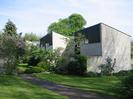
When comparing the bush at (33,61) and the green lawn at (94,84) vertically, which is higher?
the bush at (33,61)

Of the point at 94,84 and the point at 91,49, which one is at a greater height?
the point at 91,49

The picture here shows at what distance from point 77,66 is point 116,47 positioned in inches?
292

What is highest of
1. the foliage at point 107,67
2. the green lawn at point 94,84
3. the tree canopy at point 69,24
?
the tree canopy at point 69,24

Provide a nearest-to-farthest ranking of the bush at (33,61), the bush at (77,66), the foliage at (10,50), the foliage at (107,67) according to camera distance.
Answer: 1. the foliage at (10,50)
2. the foliage at (107,67)
3. the bush at (77,66)
4. the bush at (33,61)

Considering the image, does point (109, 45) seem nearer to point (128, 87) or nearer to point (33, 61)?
point (33, 61)

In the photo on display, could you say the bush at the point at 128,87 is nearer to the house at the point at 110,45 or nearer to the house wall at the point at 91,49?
the house at the point at 110,45

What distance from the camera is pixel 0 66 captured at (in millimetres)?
31016

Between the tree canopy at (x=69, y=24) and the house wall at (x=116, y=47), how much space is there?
5947 centimetres

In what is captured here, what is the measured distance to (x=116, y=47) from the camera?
130 feet

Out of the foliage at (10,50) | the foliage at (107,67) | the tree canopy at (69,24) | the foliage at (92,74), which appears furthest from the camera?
the tree canopy at (69,24)

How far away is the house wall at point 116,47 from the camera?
39.0 m

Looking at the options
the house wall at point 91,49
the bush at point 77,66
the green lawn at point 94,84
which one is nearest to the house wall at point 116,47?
the house wall at point 91,49

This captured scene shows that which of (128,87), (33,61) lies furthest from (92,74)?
(128,87)

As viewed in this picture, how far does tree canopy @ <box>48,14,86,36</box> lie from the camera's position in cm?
10124
